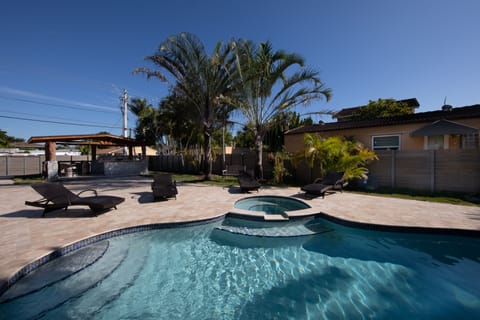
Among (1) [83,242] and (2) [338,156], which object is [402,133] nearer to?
(2) [338,156]

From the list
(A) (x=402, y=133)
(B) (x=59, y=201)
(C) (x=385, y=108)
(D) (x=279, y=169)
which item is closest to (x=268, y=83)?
(D) (x=279, y=169)

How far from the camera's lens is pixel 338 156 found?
35.2ft

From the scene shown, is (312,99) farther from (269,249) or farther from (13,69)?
(13,69)

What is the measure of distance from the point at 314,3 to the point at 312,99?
15.3 ft

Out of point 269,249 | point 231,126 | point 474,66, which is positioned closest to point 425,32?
point 474,66

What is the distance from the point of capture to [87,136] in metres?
14.8

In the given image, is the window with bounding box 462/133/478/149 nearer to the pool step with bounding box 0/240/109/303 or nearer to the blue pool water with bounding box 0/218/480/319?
the blue pool water with bounding box 0/218/480/319

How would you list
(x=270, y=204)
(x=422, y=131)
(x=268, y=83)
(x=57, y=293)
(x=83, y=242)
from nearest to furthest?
(x=57, y=293), (x=83, y=242), (x=270, y=204), (x=422, y=131), (x=268, y=83)

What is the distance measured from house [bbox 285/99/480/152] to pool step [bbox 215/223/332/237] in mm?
9756

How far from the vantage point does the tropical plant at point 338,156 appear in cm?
1037

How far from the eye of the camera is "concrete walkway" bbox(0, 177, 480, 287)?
400 cm

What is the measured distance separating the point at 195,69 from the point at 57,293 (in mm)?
11713

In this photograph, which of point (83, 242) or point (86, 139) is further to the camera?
point (86, 139)

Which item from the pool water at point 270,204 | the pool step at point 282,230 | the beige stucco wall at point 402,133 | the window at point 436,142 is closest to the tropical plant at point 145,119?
the beige stucco wall at point 402,133
